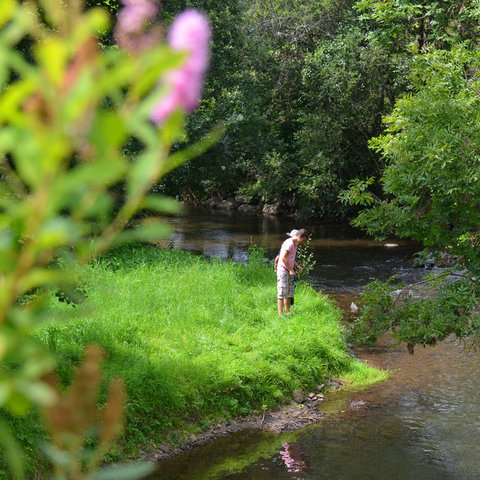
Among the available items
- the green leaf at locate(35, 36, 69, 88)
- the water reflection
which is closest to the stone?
the water reflection

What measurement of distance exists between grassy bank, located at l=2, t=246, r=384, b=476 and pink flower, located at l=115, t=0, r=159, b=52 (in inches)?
238

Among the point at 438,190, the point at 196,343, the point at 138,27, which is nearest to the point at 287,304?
the point at 196,343

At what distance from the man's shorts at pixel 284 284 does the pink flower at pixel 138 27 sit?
10.5 meters

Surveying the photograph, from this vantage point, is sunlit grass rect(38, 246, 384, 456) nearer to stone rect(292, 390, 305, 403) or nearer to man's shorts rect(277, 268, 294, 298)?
stone rect(292, 390, 305, 403)

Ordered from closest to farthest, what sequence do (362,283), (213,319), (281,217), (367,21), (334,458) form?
(334,458) → (213,319) → (362,283) → (367,21) → (281,217)

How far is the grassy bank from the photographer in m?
7.79

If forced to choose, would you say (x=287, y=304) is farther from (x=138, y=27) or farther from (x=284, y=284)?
(x=138, y=27)

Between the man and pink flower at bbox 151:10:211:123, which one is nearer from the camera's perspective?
pink flower at bbox 151:10:211:123

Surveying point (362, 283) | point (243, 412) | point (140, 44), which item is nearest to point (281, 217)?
point (362, 283)

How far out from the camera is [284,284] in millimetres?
11211

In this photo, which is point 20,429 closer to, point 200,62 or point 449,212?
point 449,212

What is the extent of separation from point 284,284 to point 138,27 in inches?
418

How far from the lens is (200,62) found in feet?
1.97

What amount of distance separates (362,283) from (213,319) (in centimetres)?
677
